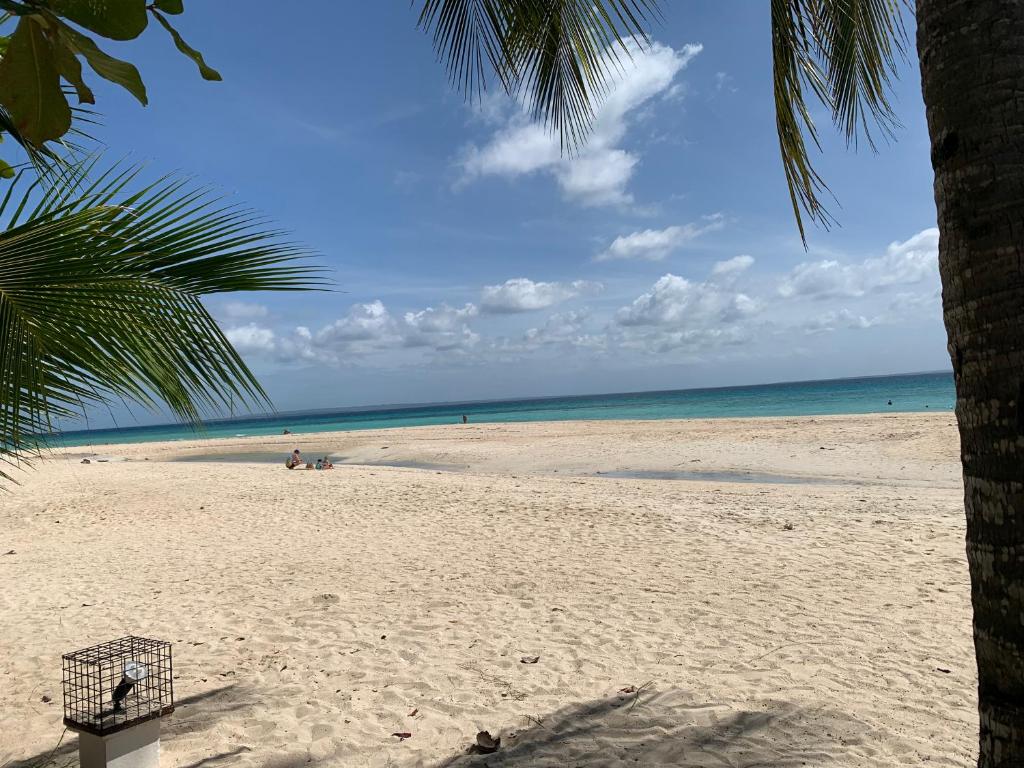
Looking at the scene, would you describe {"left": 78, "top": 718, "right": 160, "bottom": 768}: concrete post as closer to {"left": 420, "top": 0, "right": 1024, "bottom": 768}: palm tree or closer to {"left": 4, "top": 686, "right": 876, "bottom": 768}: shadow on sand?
{"left": 4, "top": 686, "right": 876, "bottom": 768}: shadow on sand

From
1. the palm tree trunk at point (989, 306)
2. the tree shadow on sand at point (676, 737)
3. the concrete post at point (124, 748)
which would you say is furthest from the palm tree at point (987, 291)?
the concrete post at point (124, 748)

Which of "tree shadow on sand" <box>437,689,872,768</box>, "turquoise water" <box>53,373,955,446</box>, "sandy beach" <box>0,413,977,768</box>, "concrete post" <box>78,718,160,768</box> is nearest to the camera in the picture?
"concrete post" <box>78,718,160,768</box>

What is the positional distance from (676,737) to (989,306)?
282 centimetres

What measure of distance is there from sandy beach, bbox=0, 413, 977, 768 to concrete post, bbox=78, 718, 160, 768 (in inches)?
8.7

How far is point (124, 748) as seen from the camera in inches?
124

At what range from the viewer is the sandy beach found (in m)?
3.59

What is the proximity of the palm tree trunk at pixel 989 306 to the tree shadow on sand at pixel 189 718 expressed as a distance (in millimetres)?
3436

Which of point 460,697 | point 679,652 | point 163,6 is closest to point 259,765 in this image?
point 460,697

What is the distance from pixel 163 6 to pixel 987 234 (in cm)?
171

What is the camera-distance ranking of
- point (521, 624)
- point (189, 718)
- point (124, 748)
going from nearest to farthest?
point (124, 748) → point (189, 718) → point (521, 624)

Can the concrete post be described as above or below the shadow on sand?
above

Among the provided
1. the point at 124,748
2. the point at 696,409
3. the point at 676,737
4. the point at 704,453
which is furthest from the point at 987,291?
the point at 696,409

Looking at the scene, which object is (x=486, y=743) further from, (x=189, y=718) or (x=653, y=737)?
(x=189, y=718)

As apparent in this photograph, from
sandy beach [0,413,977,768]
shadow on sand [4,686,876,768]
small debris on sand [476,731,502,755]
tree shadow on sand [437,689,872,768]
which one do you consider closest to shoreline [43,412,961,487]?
sandy beach [0,413,977,768]
